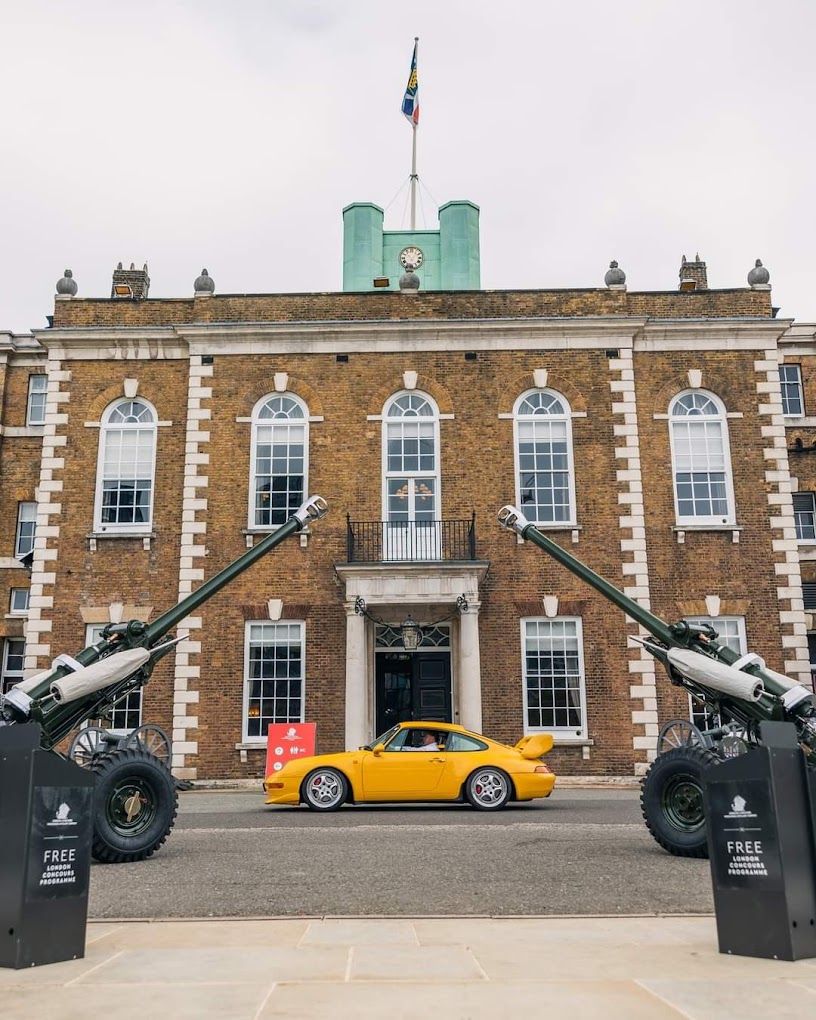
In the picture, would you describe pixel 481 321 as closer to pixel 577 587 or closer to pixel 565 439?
pixel 565 439

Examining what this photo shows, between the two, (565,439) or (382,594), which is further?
(565,439)

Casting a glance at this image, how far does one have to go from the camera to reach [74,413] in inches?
845

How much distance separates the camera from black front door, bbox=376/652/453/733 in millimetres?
20328

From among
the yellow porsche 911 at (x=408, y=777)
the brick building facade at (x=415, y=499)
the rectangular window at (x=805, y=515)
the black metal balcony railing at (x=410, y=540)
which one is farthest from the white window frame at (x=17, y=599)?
A: the rectangular window at (x=805, y=515)

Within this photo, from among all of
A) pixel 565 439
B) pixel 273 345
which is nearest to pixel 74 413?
pixel 273 345

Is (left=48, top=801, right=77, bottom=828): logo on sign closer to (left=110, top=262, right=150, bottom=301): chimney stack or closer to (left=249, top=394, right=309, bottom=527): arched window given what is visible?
(left=249, top=394, right=309, bottom=527): arched window

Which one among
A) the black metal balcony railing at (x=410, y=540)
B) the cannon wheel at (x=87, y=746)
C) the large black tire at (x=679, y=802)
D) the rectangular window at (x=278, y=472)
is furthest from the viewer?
the rectangular window at (x=278, y=472)

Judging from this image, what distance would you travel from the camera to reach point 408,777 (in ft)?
45.8

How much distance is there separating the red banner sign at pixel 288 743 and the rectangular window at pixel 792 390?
66.3 ft

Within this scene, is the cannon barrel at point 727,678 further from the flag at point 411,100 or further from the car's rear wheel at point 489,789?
the flag at point 411,100

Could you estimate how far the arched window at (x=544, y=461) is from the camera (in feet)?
68.2

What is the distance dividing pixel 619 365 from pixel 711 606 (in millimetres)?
5504

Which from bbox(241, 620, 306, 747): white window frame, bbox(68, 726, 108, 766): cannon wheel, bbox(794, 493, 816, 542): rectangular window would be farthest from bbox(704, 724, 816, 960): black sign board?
bbox(794, 493, 816, 542): rectangular window

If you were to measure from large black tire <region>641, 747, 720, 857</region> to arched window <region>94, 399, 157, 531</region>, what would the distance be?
1380cm
